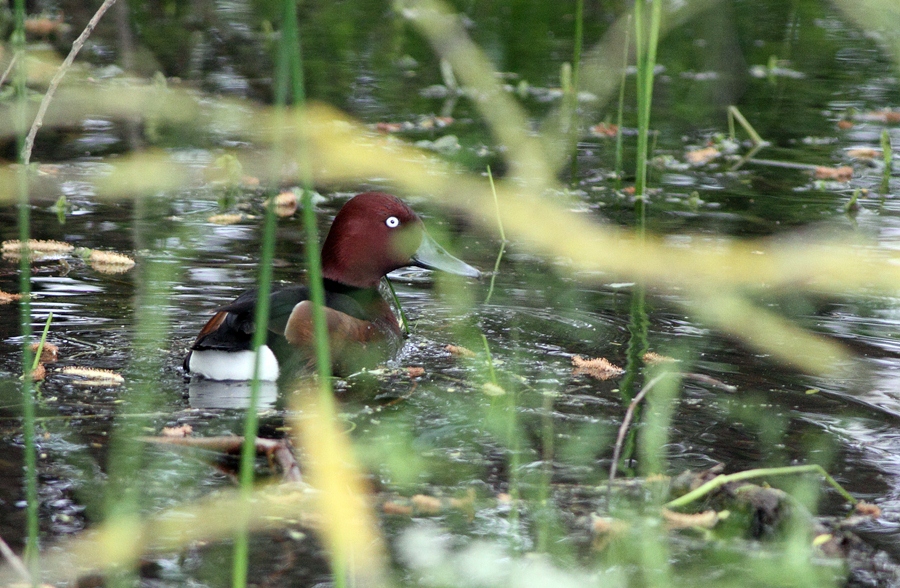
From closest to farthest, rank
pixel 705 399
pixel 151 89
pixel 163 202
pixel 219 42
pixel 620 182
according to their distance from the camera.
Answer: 1. pixel 705 399
2. pixel 163 202
3. pixel 620 182
4. pixel 151 89
5. pixel 219 42

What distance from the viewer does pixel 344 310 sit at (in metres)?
5.30

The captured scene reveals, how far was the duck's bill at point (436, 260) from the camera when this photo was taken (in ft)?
19.3

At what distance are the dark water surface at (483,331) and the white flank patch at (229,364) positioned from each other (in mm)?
91

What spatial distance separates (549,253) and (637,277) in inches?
25.7

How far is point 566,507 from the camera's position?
12.2 feet

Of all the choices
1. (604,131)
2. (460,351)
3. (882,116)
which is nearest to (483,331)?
(460,351)

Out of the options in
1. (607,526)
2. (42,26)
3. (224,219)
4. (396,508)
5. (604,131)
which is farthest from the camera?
(42,26)

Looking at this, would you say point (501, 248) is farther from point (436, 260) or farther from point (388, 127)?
point (388, 127)

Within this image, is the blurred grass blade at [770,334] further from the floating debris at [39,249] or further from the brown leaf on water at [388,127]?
the brown leaf on water at [388,127]

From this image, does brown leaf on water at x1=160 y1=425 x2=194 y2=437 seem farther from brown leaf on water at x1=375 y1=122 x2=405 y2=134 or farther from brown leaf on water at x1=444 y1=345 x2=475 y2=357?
brown leaf on water at x1=375 y1=122 x2=405 y2=134

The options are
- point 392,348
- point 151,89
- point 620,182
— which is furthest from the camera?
point 151,89

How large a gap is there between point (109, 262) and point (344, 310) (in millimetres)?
1649

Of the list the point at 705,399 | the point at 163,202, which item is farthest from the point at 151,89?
the point at 705,399

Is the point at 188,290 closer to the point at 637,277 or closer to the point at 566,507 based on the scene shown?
the point at 637,277
